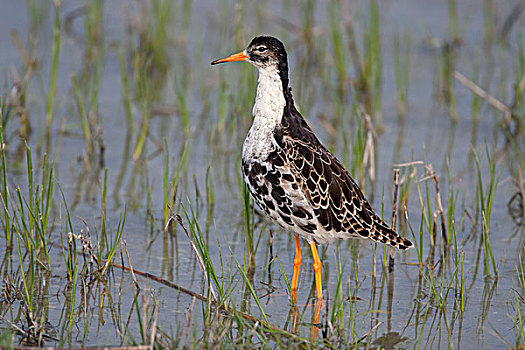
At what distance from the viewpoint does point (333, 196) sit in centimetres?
622

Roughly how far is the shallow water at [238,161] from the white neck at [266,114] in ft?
1.91

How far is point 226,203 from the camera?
801 cm

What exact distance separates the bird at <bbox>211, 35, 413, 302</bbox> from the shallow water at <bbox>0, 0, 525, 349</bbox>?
35 cm

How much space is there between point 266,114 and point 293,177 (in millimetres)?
506

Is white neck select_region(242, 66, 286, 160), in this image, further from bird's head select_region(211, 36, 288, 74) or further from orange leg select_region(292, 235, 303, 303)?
orange leg select_region(292, 235, 303, 303)

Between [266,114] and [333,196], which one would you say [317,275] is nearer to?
[333,196]

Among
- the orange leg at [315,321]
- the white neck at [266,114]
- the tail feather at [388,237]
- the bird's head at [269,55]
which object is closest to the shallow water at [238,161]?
the orange leg at [315,321]

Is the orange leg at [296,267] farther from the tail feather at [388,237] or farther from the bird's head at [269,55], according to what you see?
the bird's head at [269,55]

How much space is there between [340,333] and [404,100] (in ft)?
17.5

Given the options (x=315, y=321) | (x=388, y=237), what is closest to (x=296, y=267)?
(x=315, y=321)

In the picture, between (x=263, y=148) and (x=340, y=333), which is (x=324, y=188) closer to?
(x=263, y=148)

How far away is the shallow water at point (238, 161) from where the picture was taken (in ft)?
19.4

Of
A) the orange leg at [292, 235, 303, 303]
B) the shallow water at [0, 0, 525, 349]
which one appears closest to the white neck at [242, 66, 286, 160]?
the shallow water at [0, 0, 525, 349]

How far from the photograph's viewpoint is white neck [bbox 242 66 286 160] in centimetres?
618
